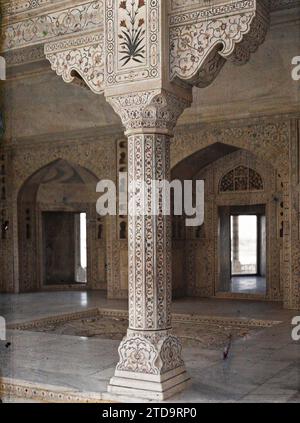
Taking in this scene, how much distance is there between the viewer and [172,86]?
4.31m

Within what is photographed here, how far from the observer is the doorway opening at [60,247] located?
466 inches

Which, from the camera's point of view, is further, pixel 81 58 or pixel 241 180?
pixel 241 180

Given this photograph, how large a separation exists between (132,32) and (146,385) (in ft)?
8.74

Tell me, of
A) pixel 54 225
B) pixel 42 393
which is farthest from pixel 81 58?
pixel 54 225

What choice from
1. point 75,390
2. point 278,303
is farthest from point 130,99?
point 278,303

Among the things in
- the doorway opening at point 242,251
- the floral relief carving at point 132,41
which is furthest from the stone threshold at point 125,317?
the floral relief carving at point 132,41

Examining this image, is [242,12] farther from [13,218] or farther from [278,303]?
[13,218]

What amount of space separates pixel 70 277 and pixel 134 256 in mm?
8060

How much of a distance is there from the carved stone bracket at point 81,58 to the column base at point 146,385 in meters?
2.27

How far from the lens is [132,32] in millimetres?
4312

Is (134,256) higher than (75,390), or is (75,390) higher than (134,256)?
(134,256)

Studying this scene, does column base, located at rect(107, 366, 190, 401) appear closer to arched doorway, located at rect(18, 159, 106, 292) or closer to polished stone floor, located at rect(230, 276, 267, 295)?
polished stone floor, located at rect(230, 276, 267, 295)

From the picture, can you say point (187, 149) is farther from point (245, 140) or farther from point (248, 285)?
point (248, 285)

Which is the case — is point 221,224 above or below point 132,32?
below
